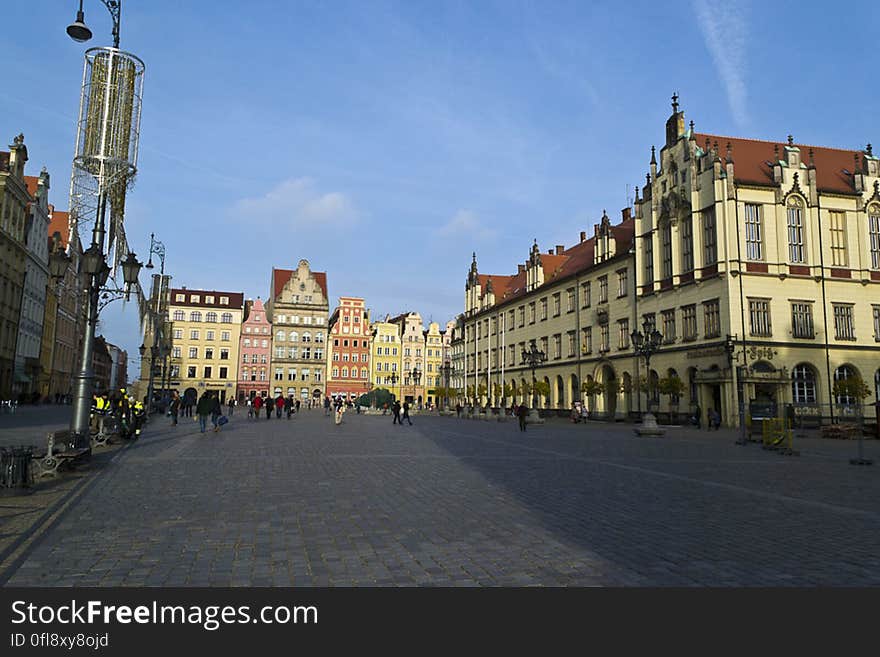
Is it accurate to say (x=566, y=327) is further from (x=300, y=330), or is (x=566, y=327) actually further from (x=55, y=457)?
(x=300, y=330)

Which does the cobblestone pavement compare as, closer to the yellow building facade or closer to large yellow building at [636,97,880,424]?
large yellow building at [636,97,880,424]

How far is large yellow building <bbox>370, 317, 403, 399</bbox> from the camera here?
4031 inches

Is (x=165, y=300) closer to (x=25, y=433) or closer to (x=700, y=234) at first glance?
(x=25, y=433)

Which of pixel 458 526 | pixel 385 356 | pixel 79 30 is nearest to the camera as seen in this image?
pixel 458 526

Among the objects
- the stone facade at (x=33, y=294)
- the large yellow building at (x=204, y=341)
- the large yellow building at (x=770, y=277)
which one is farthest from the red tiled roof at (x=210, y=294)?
the large yellow building at (x=770, y=277)

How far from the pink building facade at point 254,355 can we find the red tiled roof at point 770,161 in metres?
72.8

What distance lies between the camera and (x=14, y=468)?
9.66 meters

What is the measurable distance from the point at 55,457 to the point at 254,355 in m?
88.1

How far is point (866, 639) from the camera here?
398cm

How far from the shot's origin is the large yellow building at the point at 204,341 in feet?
308

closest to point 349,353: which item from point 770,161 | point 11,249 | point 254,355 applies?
point 254,355

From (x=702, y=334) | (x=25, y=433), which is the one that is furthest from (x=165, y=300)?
(x=702, y=334)

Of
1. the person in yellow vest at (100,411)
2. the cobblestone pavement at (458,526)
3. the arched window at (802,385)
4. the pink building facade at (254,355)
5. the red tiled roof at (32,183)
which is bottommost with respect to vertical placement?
the cobblestone pavement at (458,526)

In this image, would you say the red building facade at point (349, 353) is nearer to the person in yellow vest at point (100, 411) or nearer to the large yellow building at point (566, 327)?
the large yellow building at point (566, 327)
